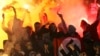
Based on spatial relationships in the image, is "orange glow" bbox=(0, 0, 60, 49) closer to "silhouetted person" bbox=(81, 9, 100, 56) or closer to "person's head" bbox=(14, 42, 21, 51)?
"person's head" bbox=(14, 42, 21, 51)

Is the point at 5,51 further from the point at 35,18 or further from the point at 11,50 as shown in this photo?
the point at 35,18

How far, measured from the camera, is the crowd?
Answer: 4.55 feet

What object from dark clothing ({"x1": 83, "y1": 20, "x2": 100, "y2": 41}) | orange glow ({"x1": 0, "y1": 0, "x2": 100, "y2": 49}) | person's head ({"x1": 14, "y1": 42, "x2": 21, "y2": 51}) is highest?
orange glow ({"x1": 0, "y1": 0, "x2": 100, "y2": 49})

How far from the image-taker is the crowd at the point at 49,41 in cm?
139

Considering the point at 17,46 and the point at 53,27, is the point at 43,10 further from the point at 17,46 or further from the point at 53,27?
the point at 17,46

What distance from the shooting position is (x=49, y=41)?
1.43 m

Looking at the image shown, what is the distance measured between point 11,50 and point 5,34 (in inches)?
4.1

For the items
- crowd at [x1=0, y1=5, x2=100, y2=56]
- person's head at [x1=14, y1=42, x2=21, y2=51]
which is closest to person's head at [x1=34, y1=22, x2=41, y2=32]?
crowd at [x1=0, y1=5, x2=100, y2=56]

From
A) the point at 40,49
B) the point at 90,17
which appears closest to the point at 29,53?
the point at 40,49

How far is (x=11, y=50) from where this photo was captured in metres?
1.46

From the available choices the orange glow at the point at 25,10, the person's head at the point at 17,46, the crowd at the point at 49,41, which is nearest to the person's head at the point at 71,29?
the crowd at the point at 49,41

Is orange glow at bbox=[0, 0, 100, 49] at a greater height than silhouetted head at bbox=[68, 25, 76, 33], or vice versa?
orange glow at bbox=[0, 0, 100, 49]

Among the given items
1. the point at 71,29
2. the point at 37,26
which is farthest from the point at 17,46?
the point at 71,29

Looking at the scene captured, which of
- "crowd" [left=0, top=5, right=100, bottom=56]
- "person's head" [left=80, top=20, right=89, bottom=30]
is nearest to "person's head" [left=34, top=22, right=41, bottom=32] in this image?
"crowd" [left=0, top=5, right=100, bottom=56]
